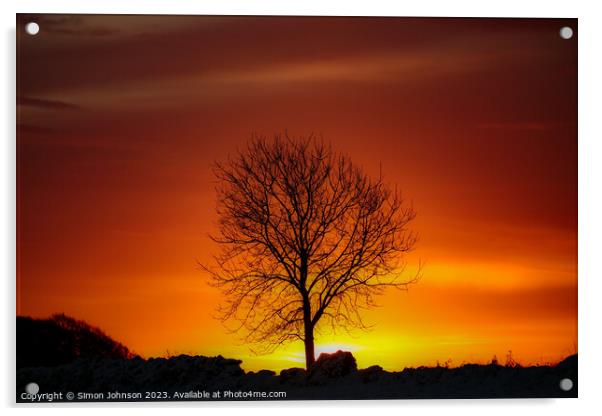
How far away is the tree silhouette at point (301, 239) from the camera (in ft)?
24.7

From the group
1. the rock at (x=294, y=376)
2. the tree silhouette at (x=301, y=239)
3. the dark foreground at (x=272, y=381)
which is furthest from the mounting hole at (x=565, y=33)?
the rock at (x=294, y=376)

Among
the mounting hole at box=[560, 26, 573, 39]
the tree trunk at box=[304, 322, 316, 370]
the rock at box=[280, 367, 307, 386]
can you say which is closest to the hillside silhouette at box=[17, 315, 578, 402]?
the rock at box=[280, 367, 307, 386]

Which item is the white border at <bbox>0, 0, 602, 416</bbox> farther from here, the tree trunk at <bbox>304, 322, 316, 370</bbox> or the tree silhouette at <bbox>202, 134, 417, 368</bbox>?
the tree silhouette at <bbox>202, 134, 417, 368</bbox>

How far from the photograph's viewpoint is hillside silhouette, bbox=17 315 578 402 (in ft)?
23.7

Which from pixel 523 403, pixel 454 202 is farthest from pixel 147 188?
pixel 523 403

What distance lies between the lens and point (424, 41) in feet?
25.0

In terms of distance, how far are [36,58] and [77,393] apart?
2.65 meters

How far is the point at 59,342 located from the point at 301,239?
6.84 ft

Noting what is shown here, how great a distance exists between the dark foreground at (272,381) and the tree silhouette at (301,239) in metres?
0.28

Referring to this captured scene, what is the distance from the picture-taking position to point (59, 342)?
714cm

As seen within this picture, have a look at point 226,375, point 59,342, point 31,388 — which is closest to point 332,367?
point 226,375

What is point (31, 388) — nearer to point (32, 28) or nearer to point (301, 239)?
point (301, 239)

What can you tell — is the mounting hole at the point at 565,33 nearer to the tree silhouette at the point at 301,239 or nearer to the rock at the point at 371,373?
the tree silhouette at the point at 301,239

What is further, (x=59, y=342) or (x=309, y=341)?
(x=309, y=341)
